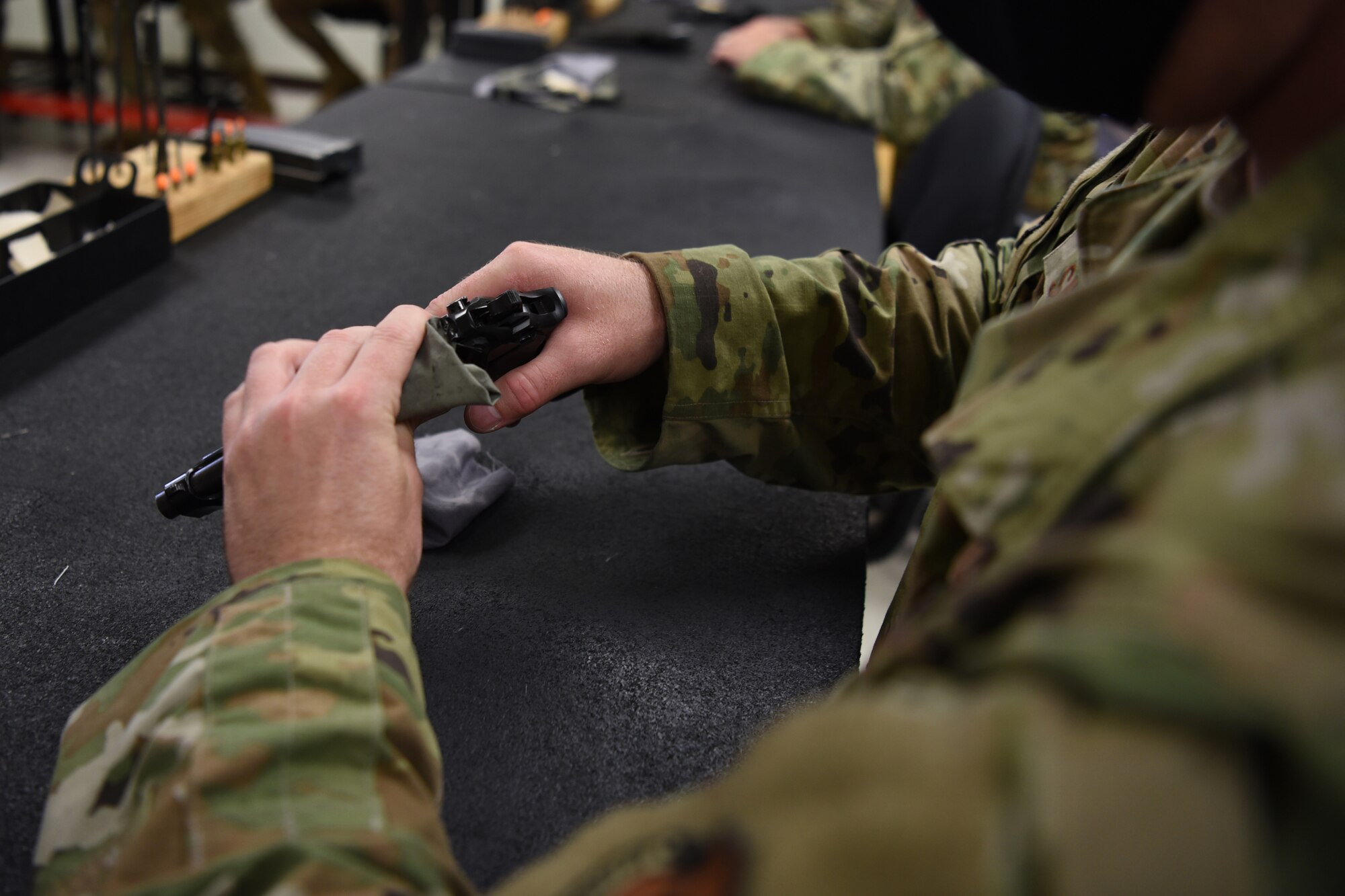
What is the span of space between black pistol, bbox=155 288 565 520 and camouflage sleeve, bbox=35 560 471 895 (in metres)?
0.17

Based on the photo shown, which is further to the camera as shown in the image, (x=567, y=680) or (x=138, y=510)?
(x=138, y=510)

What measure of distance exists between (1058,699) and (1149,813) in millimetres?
43

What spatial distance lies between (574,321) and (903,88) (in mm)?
1536

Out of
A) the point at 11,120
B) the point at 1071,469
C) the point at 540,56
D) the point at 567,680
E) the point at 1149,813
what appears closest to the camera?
the point at 1149,813

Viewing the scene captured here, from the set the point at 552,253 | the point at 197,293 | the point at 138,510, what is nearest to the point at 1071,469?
the point at 552,253

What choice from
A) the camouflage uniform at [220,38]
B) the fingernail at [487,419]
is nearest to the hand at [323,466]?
the fingernail at [487,419]

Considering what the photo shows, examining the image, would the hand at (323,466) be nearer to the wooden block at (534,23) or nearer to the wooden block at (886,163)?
the wooden block at (886,163)

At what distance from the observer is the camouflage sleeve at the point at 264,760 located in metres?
0.42

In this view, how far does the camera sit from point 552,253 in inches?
31.6

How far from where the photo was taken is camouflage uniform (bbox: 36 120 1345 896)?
11.9 inches

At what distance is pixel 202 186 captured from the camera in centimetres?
130

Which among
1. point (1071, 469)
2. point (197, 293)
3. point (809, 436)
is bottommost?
point (197, 293)

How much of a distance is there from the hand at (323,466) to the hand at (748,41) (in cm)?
183

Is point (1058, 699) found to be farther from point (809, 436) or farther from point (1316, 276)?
point (809, 436)
